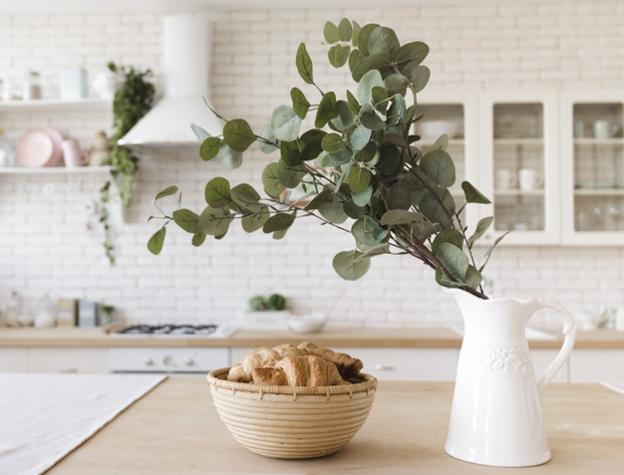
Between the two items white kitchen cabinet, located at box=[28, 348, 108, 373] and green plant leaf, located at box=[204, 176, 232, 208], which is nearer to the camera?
green plant leaf, located at box=[204, 176, 232, 208]

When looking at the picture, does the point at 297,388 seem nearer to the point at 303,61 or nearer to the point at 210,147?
the point at 210,147

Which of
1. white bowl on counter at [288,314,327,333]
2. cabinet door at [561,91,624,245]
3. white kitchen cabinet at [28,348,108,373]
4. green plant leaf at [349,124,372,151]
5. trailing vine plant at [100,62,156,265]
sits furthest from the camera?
trailing vine plant at [100,62,156,265]

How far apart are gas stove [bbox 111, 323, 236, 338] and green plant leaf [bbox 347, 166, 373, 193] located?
2544mm

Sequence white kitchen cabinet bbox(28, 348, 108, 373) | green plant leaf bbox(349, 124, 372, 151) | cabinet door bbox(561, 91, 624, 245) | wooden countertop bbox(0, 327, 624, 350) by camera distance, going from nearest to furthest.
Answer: green plant leaf bbox(349, 124, 372, 151) → wooden countertop bbox(0, 327, 624, 350) → white kitchen cabinet bbox(28, 348, 108, 373) → cabinet door bbox(561, 91, 624, 245)

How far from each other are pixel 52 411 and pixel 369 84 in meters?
1.04

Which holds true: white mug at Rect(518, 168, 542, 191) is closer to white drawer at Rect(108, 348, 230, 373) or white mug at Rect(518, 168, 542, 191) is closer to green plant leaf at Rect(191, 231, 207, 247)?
white drawer at Rect(108, 348, 230, 373)

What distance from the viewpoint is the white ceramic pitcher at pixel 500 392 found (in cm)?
112

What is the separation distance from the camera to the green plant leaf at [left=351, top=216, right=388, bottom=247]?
117 cm

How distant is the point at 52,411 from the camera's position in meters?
1.52

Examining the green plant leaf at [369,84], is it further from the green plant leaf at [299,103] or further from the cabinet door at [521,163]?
the cabinet door at [521,163]

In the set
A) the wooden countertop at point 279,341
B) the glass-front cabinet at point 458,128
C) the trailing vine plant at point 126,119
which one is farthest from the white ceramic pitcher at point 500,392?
the trailing vine plant at point 126,119

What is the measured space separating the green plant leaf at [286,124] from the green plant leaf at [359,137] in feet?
0.30

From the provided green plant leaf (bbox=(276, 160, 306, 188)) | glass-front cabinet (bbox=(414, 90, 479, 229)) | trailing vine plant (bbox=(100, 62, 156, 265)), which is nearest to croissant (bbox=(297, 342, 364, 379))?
green plant leaf (bbox=(276, 160, 306, 188))

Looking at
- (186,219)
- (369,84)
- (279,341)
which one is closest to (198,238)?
(186,219)
